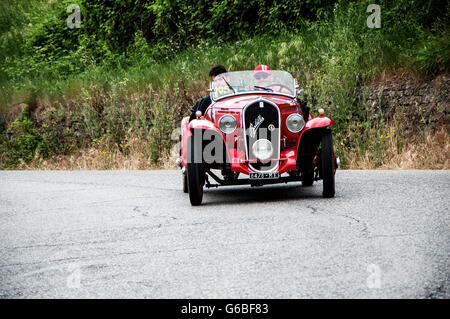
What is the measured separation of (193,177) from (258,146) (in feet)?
2.88

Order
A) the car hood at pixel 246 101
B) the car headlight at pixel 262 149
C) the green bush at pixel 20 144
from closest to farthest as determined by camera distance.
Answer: the car headlight at pixel 262 149 < the car hood at pixel 246 101 < the green bush at pixel 20 144

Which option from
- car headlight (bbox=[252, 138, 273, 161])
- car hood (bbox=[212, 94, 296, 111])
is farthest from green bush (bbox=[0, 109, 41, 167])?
car headlight (bbox=[252, 138, 273, 161])

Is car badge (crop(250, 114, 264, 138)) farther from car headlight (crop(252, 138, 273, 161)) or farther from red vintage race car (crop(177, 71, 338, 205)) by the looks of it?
car headlight (crop(252, 138, 273, 161))

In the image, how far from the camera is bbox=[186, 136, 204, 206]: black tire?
7469 millimetres

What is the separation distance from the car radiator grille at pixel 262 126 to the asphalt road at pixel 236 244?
0.55m

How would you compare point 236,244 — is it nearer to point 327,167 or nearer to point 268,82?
→ point 327,167

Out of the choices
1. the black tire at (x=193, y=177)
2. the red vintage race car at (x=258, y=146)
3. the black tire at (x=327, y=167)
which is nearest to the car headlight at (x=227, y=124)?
the red vintage race car at (x=258, y=146)

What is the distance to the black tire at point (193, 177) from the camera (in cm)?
747

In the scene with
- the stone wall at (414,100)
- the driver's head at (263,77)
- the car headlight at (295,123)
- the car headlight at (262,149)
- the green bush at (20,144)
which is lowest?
the green bush at (20,144)

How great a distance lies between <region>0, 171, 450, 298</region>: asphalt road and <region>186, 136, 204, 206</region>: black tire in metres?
0.18

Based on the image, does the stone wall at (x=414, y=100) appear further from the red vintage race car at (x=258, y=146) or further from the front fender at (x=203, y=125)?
the front fender at (x=203, y=125)
